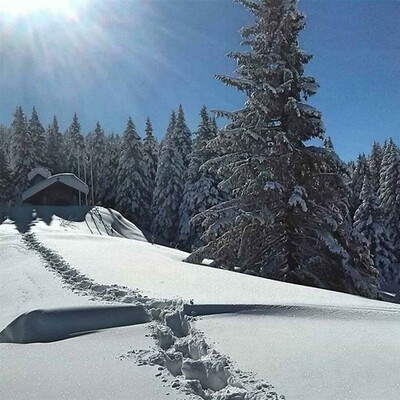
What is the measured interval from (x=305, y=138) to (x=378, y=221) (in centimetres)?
2182

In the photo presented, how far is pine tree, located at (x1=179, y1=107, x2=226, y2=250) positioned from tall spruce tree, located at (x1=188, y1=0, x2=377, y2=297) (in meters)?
19.4

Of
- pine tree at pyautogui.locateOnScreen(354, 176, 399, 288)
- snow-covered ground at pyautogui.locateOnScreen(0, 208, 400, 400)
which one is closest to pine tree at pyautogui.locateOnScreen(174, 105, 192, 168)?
pine tree at pyautogui.locateOnScreen(354, 176, 399, 288)

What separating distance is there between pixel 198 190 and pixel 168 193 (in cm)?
506

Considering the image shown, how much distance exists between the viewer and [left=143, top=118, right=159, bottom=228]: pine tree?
40.0m

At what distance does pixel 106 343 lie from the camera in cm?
381

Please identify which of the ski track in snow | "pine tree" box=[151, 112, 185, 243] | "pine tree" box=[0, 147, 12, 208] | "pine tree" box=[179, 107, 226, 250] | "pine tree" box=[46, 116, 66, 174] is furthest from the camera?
"pine tree" box=[46, 116, 66, 174]

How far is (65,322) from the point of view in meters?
4.37

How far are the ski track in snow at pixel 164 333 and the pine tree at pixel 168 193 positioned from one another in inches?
1144

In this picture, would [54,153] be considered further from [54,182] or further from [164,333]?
[164,333]

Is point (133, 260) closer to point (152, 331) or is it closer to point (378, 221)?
point (152, 331)

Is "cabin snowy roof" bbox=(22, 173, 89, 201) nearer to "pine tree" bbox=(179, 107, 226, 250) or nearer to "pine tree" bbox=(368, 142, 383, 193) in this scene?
"pine tree" bbox=(179, 107, 226, 250)

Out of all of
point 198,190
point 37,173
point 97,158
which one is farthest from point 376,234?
point 97,158

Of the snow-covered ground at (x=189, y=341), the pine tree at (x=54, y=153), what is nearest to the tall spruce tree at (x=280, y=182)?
the snow-covered ground at (x=189, y=341)

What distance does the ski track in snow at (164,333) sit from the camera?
280 cm
